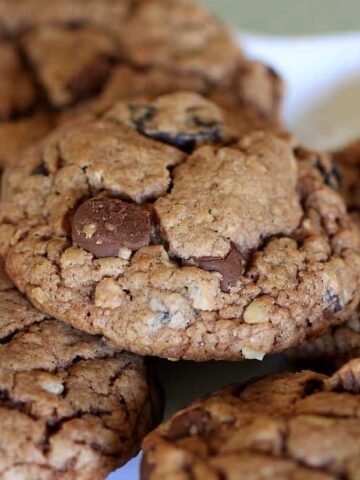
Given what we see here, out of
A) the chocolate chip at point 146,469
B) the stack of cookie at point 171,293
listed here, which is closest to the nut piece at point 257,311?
the stack of cookie at point 171,293

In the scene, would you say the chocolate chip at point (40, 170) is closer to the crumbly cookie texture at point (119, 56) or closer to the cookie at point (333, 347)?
the crumbly cookie texture at point (119, 56)

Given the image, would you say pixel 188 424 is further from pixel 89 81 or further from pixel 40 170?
pixel 89 81

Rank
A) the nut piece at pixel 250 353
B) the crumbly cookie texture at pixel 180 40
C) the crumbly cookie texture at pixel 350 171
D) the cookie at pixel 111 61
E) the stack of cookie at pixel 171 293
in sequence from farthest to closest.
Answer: the crumbly cookie texture at pixel 180 40 < the cookie at pixel 111 61 < the crumbly cookie texture at pixel 350 171 < the nut piece at pixel 250 353 < the stack of cookie at pixel 171 293

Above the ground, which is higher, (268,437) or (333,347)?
(268,437)

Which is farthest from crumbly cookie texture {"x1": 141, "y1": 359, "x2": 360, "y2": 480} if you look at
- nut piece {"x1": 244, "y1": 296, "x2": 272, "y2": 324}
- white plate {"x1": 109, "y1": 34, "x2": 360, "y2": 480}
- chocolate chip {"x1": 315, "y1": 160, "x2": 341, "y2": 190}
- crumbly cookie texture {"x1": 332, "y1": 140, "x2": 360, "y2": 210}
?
white plate {"x1": 109, "y1": 34, "x2": 360, "y2": 480}

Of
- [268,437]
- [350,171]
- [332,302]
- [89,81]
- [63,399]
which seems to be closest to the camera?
[268,437]

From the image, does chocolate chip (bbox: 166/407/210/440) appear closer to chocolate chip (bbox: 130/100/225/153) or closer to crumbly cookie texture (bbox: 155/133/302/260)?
crumbly cookie texture (bbox: 155/133/302/260)

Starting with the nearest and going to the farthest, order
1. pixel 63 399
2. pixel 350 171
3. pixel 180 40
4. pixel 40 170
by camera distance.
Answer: pixel 63 399, pixel 40 170, pixel 350 171, pixel 180 40

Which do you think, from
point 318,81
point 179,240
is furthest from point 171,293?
point 318,81
